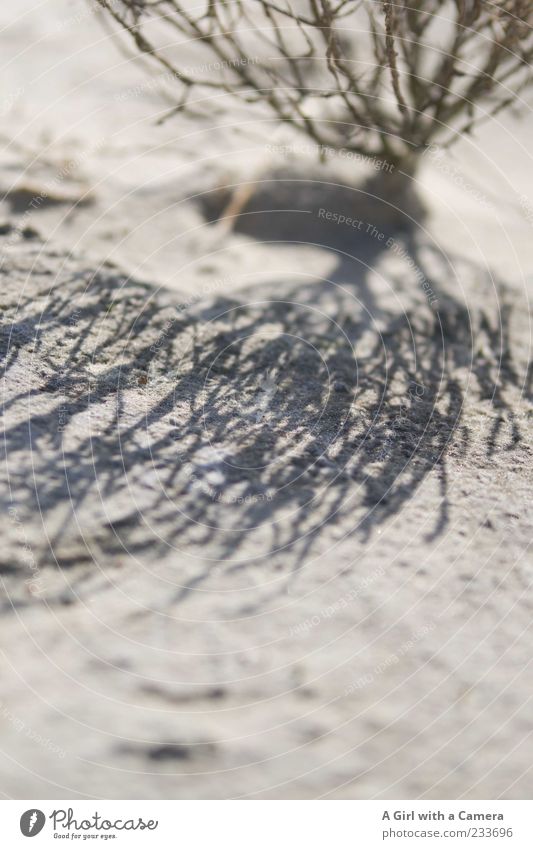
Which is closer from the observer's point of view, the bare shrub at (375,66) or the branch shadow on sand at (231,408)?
the branch shadow on sand at (231,408)

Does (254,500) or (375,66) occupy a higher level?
(375,66)

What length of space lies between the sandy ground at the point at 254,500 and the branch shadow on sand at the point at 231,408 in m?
0.01

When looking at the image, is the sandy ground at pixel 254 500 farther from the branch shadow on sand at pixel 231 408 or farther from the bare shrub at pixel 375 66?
the bare shrub at pixel 375 66

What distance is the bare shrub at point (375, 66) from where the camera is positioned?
14.3 feet

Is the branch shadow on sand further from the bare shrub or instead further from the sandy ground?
the bare shrub

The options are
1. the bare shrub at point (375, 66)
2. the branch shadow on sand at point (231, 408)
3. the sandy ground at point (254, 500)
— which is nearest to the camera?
the sandy ground at point (254, 500)

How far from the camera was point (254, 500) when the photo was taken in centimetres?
292

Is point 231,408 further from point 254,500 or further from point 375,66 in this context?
point 375,66

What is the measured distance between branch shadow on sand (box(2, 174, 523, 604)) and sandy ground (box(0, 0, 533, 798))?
0.01m

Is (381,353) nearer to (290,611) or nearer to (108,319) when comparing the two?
(108,319)

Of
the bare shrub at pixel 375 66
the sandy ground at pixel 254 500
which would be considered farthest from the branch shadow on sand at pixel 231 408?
the bare shrub at pixel 375 66

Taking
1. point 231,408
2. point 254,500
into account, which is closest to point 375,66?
point 231,408

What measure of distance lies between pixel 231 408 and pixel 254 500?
623 mm

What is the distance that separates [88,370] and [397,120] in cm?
318
